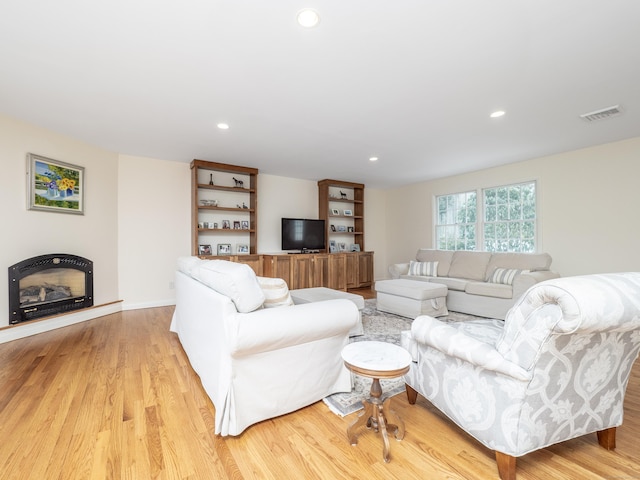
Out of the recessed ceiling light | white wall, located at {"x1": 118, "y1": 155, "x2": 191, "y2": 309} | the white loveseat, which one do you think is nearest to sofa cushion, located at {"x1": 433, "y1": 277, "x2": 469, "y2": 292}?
the white loveseat

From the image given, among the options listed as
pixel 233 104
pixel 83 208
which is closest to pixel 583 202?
pixel 233 104

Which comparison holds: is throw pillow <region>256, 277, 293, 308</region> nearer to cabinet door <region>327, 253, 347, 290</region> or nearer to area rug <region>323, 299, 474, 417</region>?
area rug <region>323, 299, 474, 417</region>

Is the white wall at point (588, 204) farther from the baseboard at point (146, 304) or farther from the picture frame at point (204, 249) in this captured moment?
the baseboard at point (146, 304)

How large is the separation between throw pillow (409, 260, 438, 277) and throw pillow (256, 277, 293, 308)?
12.0 ft

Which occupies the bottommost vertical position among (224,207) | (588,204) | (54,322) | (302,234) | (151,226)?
(54,322)

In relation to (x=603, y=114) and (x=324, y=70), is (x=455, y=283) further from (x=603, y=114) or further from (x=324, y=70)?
(x=324, y=70)

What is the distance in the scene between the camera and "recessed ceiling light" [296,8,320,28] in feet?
5.42

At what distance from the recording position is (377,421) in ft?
4.76

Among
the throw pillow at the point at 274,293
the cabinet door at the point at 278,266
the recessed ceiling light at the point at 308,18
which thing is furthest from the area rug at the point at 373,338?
the recessed ceiling light at the point at 308,18

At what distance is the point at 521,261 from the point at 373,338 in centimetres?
283

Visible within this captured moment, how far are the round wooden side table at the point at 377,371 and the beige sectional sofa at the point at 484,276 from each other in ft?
9.57

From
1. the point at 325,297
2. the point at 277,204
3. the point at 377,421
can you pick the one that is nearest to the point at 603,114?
the point at 325,297

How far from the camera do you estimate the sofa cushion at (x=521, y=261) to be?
413 cm

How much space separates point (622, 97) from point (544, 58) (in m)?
1.30
